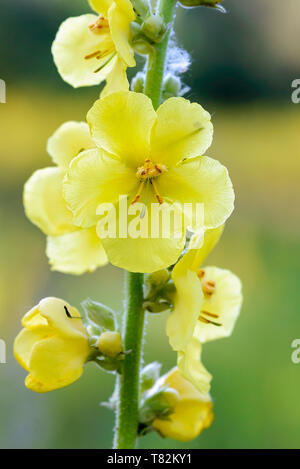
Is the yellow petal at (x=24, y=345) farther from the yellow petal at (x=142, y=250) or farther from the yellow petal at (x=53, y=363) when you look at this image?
the yellow petal at (x=142, y=250)

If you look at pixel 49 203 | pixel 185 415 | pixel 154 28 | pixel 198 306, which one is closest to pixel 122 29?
pixel 154 28

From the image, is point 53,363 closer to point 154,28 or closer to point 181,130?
point 181,130

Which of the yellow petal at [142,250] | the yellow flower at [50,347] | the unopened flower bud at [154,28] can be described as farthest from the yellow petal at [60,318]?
the unopened flower bud at [154,28]

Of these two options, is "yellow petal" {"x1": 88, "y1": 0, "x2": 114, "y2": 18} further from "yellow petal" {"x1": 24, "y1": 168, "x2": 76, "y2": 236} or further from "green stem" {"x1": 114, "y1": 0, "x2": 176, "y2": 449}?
"yellow petal" {"x1": 24, "y1": 168, "x2": 76, "y2": 236}

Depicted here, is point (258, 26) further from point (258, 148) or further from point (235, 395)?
point (235, 395)

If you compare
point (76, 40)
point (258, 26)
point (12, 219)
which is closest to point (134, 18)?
point (76, 40)

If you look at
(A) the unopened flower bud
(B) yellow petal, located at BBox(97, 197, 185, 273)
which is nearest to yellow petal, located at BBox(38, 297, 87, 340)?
(B) yellow petal, located at BBox(97, 197, 185, 273)
